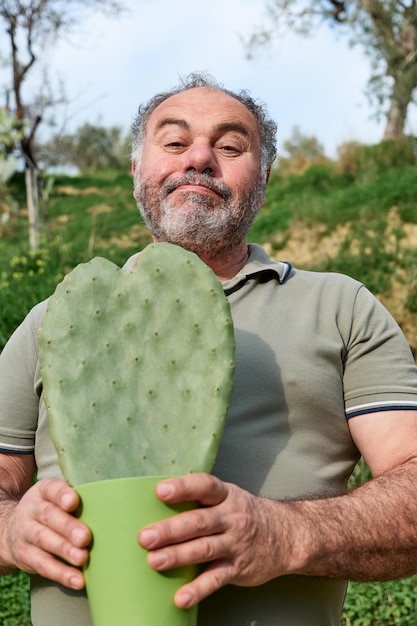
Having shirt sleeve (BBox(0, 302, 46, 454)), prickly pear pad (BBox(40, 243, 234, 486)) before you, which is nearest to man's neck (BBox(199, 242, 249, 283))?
shirt sleeve (BBox(0, 302, 46, 454))

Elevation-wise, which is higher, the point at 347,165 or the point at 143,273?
the point at 143,273

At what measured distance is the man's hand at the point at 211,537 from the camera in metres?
0.86

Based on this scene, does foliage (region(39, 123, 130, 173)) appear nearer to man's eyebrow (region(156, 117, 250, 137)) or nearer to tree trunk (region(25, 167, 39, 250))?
tree trunk (region(25, 167, 39, 250))

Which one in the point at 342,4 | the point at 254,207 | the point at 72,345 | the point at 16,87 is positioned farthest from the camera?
the point at 342,4

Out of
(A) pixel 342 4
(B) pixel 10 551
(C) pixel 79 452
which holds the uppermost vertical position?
(A) pixel 342 4

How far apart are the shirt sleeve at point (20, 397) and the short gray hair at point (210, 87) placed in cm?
56

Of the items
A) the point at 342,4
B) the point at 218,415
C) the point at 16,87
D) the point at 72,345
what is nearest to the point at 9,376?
the point at 72,345

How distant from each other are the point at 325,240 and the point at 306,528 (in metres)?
4.72

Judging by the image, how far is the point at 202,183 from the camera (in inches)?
59.9

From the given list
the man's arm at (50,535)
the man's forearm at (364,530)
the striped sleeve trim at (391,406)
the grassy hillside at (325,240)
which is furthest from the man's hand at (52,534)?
the grassy hillside at (325,240)

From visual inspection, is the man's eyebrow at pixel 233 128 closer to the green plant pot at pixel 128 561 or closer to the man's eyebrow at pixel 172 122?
the man's eyebrow at pixel 172 122

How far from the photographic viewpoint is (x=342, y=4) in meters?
12.3

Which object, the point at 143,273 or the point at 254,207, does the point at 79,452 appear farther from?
the point at 254,207

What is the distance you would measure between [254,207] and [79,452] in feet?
2.68
